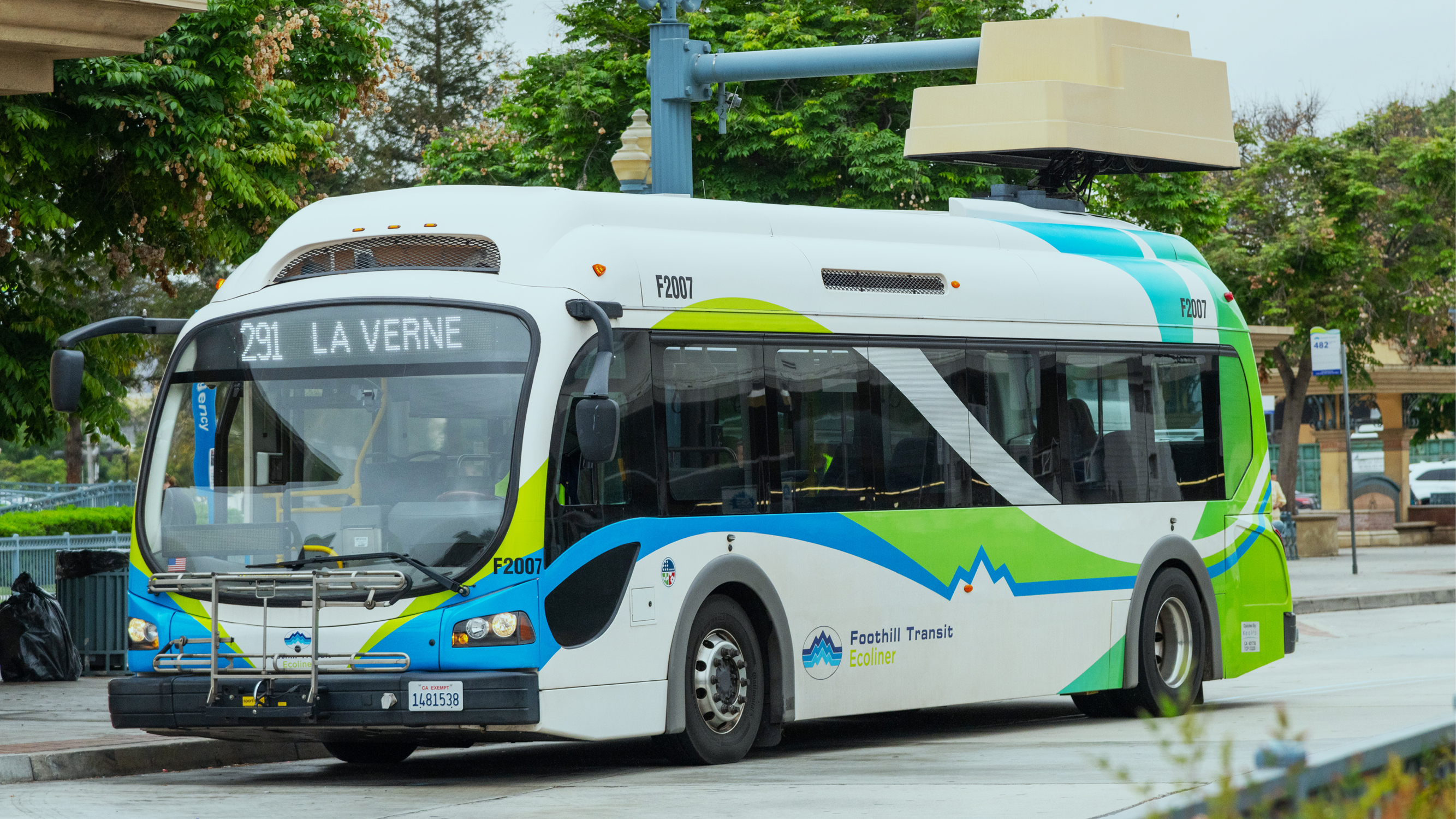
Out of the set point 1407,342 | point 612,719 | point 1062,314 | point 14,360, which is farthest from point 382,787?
point 1407,342

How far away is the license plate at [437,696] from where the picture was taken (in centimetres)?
928

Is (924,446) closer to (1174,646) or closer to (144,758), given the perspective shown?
(1174,646)

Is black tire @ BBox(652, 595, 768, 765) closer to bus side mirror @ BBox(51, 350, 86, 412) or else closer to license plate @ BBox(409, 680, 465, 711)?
license plate @ BBox(409, 680, 465, 711)

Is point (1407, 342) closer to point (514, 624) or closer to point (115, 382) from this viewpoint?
point (115, 382)

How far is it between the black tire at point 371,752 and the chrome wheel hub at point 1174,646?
5310 mm

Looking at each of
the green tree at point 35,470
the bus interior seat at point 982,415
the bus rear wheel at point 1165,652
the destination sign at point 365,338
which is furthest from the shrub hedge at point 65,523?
the green tree at point 35,470

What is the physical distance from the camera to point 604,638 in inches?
383

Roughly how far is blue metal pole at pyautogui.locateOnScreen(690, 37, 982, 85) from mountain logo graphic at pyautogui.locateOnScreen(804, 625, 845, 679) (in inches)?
222

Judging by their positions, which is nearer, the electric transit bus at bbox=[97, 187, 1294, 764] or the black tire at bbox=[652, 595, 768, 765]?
the electric transit bus at bbox=[97, 187, 1294, 764]

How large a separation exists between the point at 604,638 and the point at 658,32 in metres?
7.27

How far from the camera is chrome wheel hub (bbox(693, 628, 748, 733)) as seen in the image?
407 inches

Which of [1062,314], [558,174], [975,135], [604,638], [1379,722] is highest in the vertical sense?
[558,174]

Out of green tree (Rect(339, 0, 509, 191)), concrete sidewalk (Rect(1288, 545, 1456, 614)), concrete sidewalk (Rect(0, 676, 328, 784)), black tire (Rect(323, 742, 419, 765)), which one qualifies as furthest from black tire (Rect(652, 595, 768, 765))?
green tree (Rect(339, 0, 509, 191))

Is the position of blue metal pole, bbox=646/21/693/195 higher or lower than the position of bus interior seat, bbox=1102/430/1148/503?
higher
